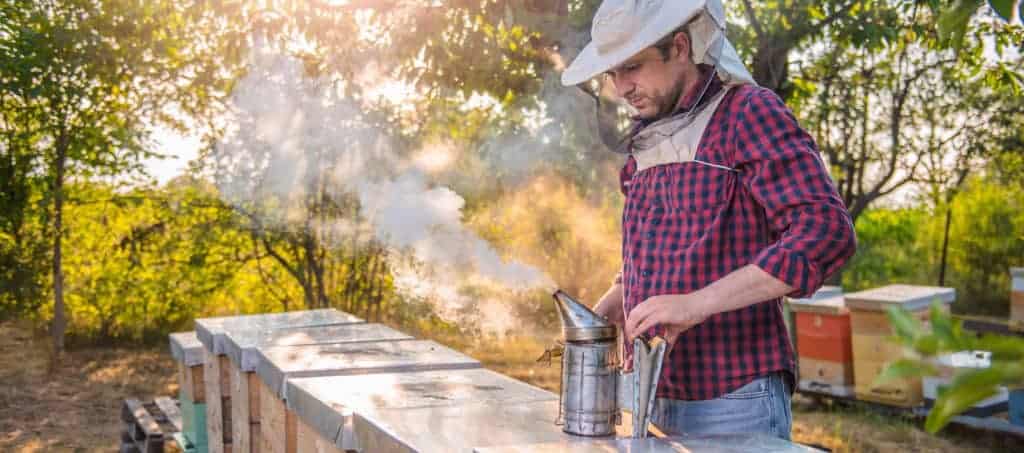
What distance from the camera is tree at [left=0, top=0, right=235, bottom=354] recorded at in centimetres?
603

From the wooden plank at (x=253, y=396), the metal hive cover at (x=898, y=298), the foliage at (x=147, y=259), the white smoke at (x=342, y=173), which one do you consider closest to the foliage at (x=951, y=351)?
the wooden plank at (x=253, y=396)

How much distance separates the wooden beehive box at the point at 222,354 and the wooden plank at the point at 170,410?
1067 millimetres

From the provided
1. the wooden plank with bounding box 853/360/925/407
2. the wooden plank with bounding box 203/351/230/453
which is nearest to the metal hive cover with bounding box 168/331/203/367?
the wooden plank with bounding box 203/351/230/453

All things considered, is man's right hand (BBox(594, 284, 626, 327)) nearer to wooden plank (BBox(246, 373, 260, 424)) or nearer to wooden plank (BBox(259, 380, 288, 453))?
wooden plank (BBox(259, 380, 288, 453))

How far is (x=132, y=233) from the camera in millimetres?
6734

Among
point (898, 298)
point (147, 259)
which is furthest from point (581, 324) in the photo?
point (147, 259)

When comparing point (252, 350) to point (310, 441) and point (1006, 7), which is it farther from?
point (1006, 7)

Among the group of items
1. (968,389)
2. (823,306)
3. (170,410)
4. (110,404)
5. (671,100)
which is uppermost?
(671,100)

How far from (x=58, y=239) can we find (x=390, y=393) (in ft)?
16.5

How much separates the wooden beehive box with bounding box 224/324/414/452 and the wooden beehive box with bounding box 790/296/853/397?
3105 millimetres

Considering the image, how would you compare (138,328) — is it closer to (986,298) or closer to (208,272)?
(208,272)

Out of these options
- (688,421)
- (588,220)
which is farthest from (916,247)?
(688,421)

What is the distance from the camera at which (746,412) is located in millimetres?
1539

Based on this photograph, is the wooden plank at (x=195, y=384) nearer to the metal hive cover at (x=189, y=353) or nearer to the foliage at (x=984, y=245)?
the metal hive cover at (x=189, y=353)
